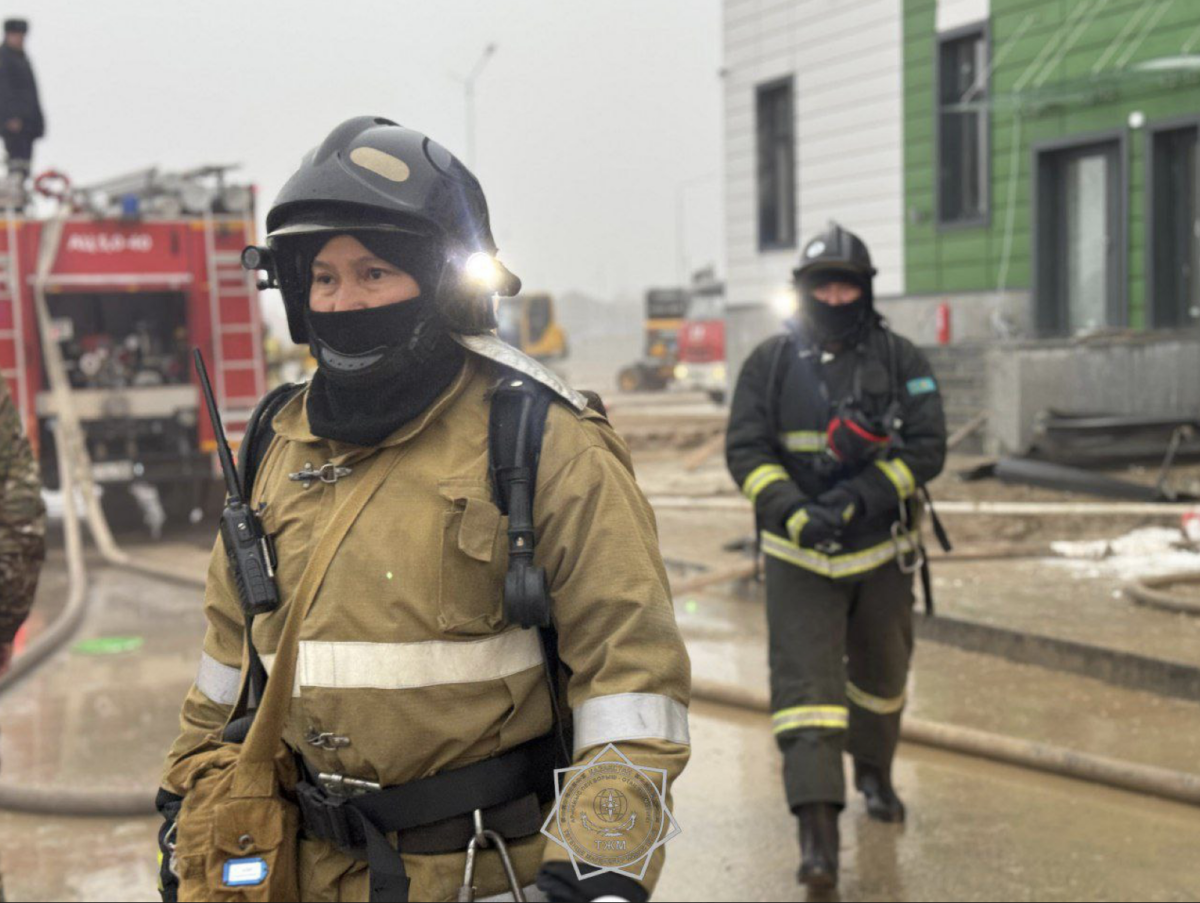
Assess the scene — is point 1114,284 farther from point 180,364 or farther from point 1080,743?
point 1080,743

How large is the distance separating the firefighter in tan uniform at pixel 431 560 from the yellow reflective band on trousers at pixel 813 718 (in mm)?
2531

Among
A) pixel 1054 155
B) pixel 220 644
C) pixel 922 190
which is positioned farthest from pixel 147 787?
pixel 922 190

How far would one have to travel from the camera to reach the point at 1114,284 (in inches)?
595

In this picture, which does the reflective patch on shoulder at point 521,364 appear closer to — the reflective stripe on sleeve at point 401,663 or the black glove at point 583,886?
the reflective stripe on sleeve at point 401,663

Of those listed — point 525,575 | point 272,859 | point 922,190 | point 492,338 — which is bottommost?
point 272,859

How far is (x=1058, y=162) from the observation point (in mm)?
15836

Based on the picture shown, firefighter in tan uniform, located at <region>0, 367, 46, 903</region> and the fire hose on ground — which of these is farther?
the fire hose on ground

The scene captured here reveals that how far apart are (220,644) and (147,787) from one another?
10.8 feet

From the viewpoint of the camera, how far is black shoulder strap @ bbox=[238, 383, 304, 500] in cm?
272

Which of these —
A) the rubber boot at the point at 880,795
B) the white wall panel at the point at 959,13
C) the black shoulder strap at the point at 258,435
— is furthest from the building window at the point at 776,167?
the black shoulder strap at the point at 258,435

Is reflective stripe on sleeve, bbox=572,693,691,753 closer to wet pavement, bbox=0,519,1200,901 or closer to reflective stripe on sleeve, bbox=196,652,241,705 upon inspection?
reflective stripe on sleeve, bbox=196,652,241,705

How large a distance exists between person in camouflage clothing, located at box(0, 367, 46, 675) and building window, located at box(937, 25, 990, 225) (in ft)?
46.3

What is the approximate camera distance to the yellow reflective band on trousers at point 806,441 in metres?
5.25

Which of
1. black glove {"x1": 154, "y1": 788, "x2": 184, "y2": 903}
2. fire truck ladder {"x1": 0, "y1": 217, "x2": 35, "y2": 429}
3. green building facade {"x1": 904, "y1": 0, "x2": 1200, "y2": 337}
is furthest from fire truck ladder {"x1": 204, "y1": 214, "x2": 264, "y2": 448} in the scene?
black glove {"x1": 154, "y1": 788, "x2": 184, "y2": 903}
